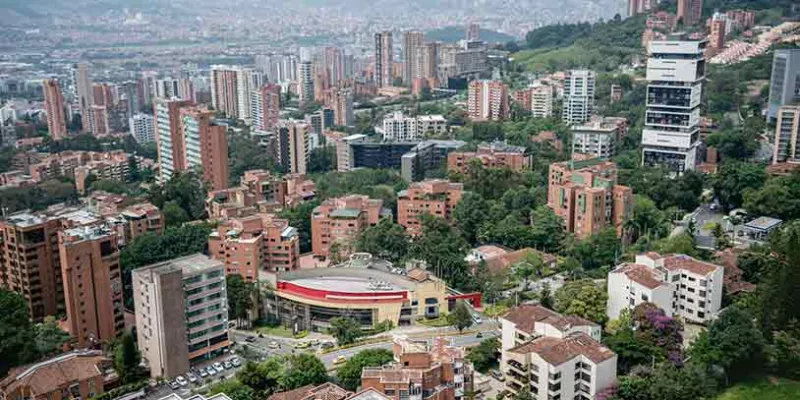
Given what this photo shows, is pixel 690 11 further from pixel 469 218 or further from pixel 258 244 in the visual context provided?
pixel 258 244

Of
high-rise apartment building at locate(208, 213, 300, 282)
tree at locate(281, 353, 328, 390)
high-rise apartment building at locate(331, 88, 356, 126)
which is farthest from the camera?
high-rise apartment building at locate(331, 88, 356, 126)

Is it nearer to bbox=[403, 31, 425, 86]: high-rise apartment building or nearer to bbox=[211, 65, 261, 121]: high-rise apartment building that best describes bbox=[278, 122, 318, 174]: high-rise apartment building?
bbox=[211, 65, 261, 121]: high-rise apartment building

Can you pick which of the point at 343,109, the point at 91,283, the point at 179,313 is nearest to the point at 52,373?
the point at 179,313

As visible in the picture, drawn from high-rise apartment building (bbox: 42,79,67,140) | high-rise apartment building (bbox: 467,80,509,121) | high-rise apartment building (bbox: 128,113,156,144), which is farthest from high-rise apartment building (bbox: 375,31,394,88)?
high-rise apartment building (bbox: 42,79,67,140)

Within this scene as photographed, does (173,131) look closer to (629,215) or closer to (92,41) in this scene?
(629,215)

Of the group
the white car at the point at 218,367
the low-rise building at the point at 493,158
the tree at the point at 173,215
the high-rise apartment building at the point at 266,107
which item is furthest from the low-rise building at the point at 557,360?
the high-rise apartment building at the point at 266,107

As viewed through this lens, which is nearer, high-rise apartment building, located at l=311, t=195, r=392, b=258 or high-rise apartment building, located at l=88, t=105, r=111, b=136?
high-rise apartment building, located at l=311, t=195, r=392, b=258
